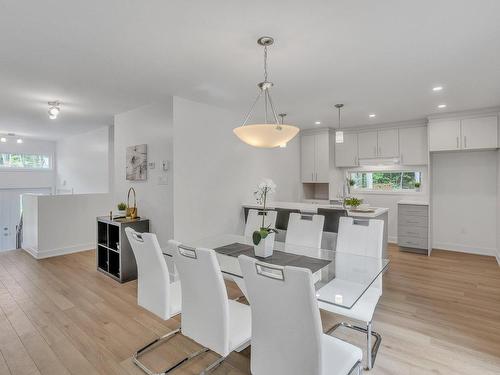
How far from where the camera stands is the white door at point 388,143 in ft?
18.1

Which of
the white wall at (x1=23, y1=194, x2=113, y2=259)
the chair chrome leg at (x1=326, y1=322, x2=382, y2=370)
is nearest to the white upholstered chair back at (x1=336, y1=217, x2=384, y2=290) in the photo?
the chair chrome leg at (x1=326, y1=322, x2=382, y2=370)

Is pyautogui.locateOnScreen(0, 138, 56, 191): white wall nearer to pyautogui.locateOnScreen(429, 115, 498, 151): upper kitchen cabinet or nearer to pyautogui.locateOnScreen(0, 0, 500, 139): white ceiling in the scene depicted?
pyautogui.locateOnScreen(0, 0, 500, 139): white ceiling

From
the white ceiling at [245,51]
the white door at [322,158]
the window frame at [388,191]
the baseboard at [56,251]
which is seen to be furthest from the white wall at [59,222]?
the window frame at [388,191]

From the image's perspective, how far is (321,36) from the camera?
216 centimetres

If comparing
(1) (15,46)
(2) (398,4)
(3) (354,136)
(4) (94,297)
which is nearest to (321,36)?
(2) (398,4)

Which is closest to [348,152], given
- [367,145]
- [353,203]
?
[367,145]

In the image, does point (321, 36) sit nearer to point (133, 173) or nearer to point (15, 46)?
point (15, 46)

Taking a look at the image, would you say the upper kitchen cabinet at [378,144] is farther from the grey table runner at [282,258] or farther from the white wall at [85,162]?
the white wall at [85,162]

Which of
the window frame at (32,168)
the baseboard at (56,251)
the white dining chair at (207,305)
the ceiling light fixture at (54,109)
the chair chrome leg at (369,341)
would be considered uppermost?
the ceiling light fixture at (54,109)

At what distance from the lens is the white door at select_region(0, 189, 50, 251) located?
7.29 meters

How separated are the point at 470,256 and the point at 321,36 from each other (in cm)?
478

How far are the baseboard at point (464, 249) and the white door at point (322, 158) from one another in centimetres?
240

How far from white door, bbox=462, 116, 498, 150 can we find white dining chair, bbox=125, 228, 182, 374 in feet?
16.4

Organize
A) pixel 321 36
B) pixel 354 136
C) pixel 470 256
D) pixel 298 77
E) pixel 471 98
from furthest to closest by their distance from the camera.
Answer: pixel 354 136
pixel 470 256
pixel 471 98
pixel 298 77
pixel 321 36
